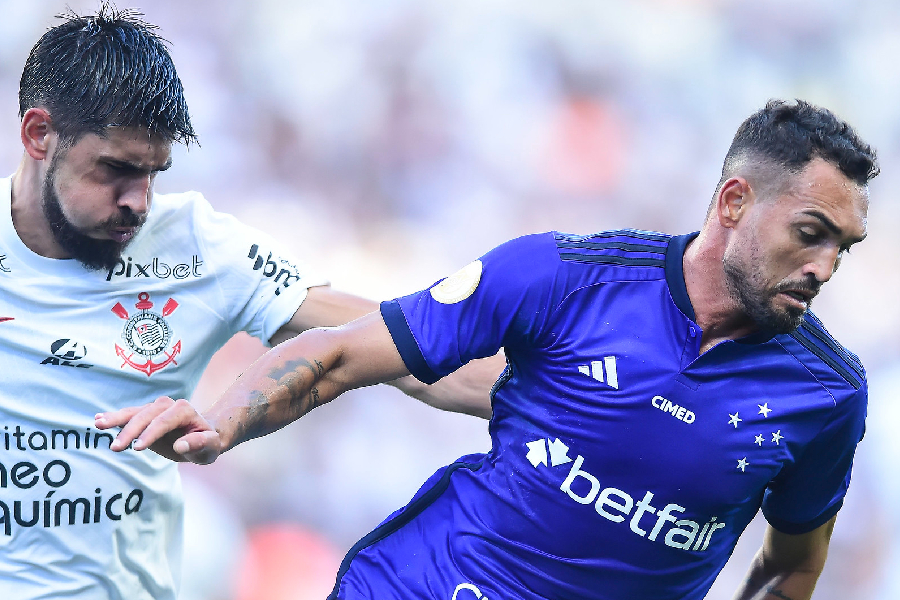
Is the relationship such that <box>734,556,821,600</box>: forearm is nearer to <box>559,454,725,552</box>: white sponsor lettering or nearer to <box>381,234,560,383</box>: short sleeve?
<box>559,454,725,552</box>: white sponsor lettering

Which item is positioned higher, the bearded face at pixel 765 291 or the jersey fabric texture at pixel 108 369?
the bearded face at pixel 765 291

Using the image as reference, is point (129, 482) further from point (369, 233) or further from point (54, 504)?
point (369, 233)

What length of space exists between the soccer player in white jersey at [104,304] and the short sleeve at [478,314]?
64 cm

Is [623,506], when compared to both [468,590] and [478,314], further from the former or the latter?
[478,314]

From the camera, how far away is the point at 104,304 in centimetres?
275

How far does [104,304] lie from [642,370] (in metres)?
1.47

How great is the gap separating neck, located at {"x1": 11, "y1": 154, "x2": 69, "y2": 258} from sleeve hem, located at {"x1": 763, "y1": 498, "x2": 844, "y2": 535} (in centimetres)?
196

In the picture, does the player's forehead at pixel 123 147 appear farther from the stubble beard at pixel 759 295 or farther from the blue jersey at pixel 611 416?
the stubble beard at pixel 759 295

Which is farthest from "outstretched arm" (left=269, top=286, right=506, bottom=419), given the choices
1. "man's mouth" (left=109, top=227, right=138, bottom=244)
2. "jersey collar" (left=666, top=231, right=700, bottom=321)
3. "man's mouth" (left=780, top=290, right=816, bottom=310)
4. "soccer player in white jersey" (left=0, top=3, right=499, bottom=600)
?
"man's mouth" (left=780, top=290, right=816, bottom=310)

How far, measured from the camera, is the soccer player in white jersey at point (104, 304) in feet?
8.64

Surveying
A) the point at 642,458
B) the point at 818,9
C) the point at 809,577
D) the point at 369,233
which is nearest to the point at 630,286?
the point at 642,458

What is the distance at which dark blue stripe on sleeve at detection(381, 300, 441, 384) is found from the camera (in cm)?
216

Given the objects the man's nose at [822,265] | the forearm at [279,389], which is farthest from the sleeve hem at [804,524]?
the forearm at [279,389]

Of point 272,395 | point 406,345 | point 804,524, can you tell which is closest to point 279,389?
point 272,395
